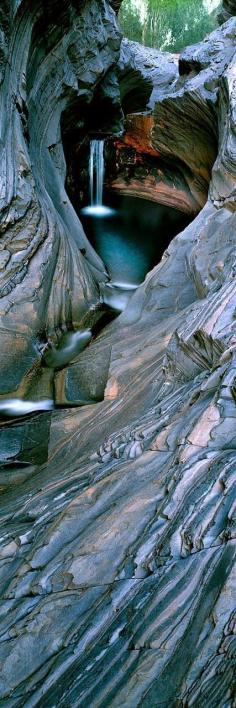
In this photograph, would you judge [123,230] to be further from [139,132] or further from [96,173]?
[139,132]

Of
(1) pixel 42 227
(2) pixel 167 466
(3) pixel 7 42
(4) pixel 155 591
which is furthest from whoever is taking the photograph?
(1) pixel 42 227

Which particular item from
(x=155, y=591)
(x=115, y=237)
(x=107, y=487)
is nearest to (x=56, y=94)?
(x=115, y=237)

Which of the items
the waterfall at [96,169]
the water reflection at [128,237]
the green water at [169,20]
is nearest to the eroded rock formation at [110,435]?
the water reflection at [128,237]

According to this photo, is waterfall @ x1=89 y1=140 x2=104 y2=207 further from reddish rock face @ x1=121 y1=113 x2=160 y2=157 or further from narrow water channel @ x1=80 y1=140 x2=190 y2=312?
reddish rock face @ x1=121 y1=113 x2=160 y2=157

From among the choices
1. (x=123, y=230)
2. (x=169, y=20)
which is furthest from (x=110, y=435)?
(x=169, y=20)

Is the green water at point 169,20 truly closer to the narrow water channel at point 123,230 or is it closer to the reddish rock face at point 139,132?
the reddish rock face at point 139,132

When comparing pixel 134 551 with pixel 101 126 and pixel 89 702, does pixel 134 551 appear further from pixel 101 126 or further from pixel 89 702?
pixel 101 126
